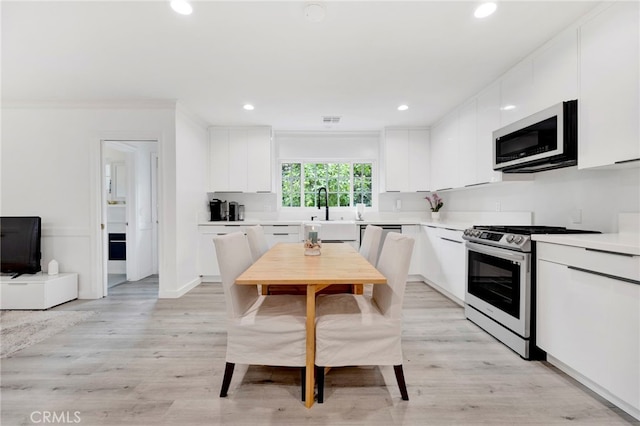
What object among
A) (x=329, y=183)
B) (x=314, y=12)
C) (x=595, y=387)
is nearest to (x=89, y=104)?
(x=314, y=12)

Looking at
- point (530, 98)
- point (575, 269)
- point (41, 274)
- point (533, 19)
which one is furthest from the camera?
point (41, 274)

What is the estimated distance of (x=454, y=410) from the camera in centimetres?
166

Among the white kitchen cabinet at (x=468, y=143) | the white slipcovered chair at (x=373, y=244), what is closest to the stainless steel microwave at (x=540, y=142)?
the white kitchen cabinet at (x=468, y=143)

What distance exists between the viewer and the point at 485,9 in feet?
6.41

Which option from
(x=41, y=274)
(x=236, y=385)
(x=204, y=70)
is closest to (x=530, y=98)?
(x=204, y=70)

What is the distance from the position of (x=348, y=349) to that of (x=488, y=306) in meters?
1.63

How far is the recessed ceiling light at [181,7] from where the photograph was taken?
6.20 ft

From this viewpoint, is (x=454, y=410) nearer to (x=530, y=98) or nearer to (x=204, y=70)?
(x=530, y=98)

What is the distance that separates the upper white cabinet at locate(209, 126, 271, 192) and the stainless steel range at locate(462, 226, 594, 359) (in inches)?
125

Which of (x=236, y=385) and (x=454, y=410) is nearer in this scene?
(x=454, y=410)

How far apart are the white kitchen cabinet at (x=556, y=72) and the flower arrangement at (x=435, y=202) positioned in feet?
7.67

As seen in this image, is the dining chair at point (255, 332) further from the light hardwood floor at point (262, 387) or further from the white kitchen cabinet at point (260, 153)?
the white kitchen cabinet at point (260, 153)

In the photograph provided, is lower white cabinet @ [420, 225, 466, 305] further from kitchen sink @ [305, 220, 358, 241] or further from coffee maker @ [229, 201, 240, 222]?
coffee maker @ [229, 201, 240, 222]

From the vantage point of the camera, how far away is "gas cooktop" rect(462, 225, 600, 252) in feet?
7.13
